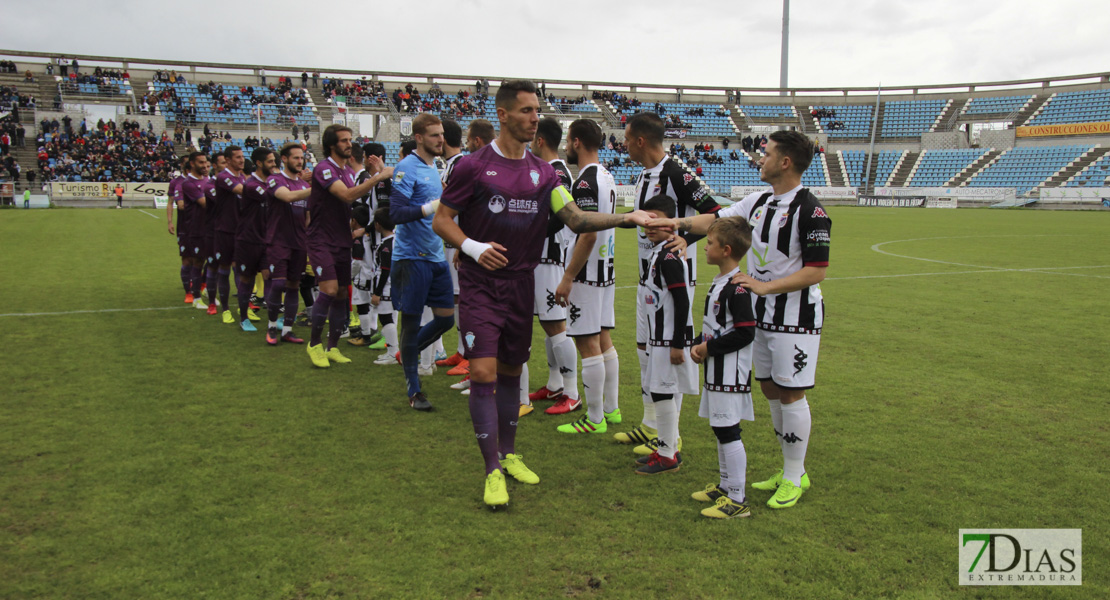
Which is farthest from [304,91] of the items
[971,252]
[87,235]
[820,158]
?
[971,252]

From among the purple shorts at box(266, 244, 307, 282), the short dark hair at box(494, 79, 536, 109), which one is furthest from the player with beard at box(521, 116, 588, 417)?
the purple shorts at box(266, 244, 307, 282)

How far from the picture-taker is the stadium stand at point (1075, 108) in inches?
2025

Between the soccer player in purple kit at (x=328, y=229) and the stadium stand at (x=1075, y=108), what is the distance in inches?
2440

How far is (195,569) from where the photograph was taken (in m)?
3.37

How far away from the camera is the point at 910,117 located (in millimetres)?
59562

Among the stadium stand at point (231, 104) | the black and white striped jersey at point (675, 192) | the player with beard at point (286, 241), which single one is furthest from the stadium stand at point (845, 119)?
the black and white striped jersey at point (675, 192)

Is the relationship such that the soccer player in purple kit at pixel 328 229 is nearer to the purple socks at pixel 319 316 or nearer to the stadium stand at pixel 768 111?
the purple socks at pixel 319 316

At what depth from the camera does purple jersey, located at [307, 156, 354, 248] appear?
7379 millimetres

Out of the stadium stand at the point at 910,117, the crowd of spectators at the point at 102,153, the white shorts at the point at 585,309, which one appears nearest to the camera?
the white shorts at the point at 585,309

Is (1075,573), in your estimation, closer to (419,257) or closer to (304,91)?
(419,257)

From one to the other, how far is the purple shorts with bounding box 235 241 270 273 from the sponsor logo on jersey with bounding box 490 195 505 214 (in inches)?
234

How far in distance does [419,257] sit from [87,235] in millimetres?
20681

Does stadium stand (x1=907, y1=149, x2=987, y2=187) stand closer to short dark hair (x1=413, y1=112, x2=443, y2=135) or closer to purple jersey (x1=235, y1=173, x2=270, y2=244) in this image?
purple jersey (x1=235, y1=173, x2=270, y2=244)

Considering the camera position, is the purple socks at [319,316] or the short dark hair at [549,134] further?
the purple socks at [319,316]
